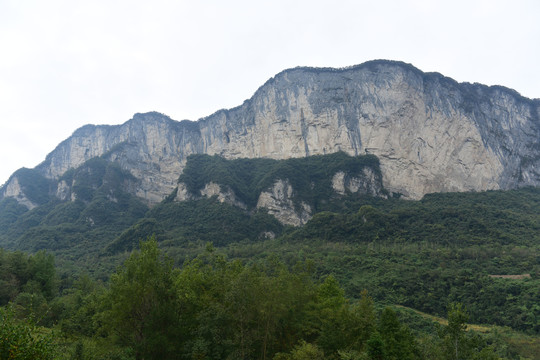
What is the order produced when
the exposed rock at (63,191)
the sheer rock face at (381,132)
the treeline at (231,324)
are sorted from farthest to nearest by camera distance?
the exposed rock at (63,191) < the sheer rock face at (381,132) < the treeline at (231,324)

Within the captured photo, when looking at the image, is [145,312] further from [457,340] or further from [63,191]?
[63,191]

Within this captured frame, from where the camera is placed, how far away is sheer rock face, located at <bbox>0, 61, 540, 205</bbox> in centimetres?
10619

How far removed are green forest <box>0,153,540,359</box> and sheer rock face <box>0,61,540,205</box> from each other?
692 centimetres

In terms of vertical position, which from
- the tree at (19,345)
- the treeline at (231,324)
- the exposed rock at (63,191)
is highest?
the exposed rock at (63,191)

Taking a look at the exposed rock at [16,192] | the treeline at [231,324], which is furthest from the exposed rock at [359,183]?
the exposed rock at [16,192]

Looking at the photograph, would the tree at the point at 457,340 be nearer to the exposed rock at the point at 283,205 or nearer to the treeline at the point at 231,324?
the treeline at the point at 231,324

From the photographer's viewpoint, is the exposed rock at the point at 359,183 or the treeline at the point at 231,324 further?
the exposed rock at the point at 359,183

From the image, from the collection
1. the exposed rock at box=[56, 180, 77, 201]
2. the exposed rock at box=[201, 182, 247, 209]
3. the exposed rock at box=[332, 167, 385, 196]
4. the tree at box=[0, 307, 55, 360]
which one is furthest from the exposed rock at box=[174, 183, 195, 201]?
the tree at box=[0, 307, 55, 360]

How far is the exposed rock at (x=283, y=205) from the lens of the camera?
101094 millimetres

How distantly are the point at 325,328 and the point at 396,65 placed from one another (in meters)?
114

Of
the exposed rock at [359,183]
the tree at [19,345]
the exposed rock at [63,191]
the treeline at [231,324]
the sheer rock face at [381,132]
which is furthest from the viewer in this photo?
the exposed rock at [63,191]

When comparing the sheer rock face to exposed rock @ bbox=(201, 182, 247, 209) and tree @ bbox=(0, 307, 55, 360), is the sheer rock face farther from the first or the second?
tree @ bbox=(0, 307, 55, 360)

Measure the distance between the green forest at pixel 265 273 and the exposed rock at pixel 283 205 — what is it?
2.72m

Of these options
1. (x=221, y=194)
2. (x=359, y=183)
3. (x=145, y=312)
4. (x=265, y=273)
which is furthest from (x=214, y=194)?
(x=145, y=312)
